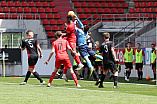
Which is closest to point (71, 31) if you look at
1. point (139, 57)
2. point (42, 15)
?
point (139, 57)

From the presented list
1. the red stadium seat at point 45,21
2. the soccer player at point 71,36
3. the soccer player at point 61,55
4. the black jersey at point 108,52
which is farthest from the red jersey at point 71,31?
the red stadium seat at point 45,21

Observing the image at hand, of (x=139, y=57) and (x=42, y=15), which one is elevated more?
(x=42, y=15)

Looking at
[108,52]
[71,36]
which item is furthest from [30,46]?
[108,52]

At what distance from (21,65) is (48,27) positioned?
27.3 feet

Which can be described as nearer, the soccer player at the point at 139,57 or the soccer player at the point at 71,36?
the soccer player at the point at 71,36

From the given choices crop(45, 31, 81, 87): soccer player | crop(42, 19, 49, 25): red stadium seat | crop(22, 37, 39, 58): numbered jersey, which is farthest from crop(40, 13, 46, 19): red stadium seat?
crop(45, 31, 81, 87): soccer player

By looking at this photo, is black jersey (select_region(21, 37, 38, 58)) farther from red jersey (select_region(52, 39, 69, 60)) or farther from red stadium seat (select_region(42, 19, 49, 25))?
red stadium seat (select_region(42, 19, 49, 25))

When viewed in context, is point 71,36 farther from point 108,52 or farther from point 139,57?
point 139,57

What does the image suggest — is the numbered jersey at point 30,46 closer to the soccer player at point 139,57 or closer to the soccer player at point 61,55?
the soccer player at point 61,55

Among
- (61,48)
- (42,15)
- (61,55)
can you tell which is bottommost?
(61,55)

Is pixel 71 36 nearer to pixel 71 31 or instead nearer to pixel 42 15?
pixel 71 31

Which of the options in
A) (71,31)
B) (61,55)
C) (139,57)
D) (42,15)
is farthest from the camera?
(42,15)

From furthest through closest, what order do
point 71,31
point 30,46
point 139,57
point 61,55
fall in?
point 139,57 < point 30,46 < point 71,31 < point 61,55

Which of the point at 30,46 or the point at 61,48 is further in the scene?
the point at 30,46
